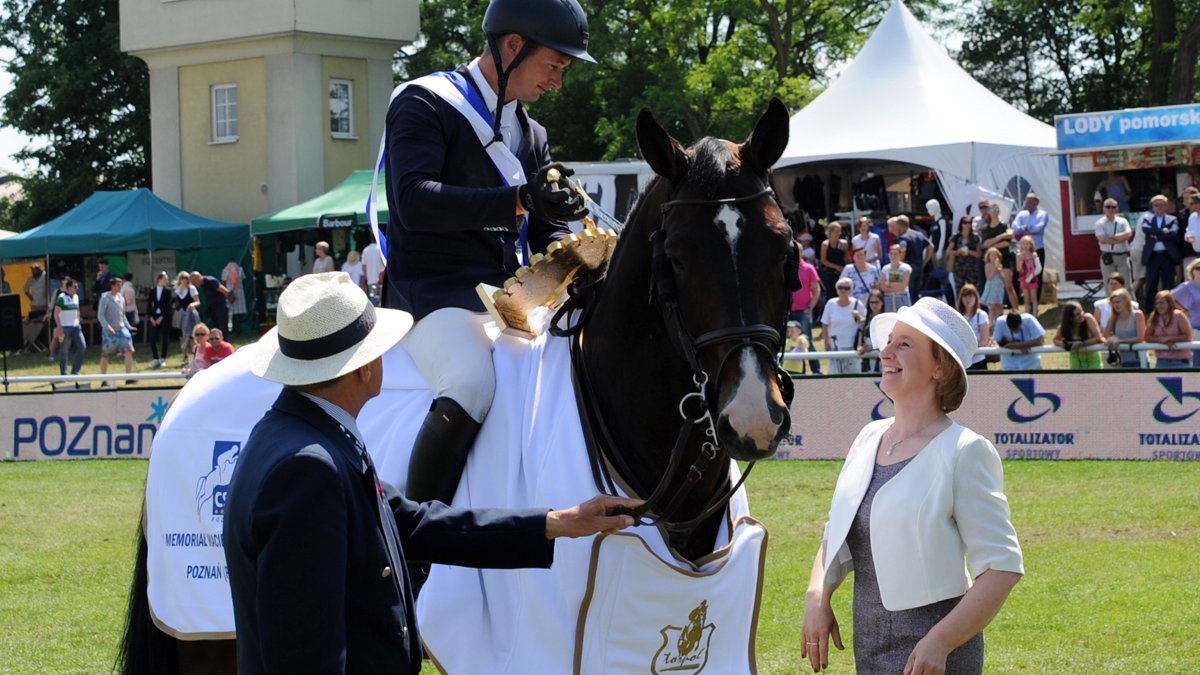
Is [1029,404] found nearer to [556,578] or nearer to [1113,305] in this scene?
[1113,305]

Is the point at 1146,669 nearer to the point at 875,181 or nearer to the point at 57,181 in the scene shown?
the point at 875,181

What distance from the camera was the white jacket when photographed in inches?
154

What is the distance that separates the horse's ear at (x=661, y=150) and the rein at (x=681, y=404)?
117 millimetres

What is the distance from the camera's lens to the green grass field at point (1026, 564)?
762cm

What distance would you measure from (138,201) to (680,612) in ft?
96.3

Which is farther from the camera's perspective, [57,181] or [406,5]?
[57,181]

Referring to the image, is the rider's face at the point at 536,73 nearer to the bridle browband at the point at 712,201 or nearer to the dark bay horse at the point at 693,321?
the dark bay horse at the point at 693,321

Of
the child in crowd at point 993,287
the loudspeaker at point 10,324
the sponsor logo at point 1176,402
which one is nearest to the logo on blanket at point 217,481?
the sponsor logo at point 1176,402

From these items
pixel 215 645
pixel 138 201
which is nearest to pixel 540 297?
pixel 215 645

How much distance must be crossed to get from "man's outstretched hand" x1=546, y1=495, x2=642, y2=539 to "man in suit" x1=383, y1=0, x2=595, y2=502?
0.76m

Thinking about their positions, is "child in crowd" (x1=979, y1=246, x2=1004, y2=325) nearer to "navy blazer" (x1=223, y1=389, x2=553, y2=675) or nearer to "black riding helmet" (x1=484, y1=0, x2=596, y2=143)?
"black riding helmet" (x1=484, y1=0, x2=596, y2=143)

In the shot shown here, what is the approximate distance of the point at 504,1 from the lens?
4559 mm

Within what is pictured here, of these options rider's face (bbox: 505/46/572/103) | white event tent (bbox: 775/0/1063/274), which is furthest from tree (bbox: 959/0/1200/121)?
rider's face (bbox: 505/46/572/103)

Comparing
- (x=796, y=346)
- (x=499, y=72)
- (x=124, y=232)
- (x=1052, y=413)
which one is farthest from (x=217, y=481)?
(x=124, y=232)
